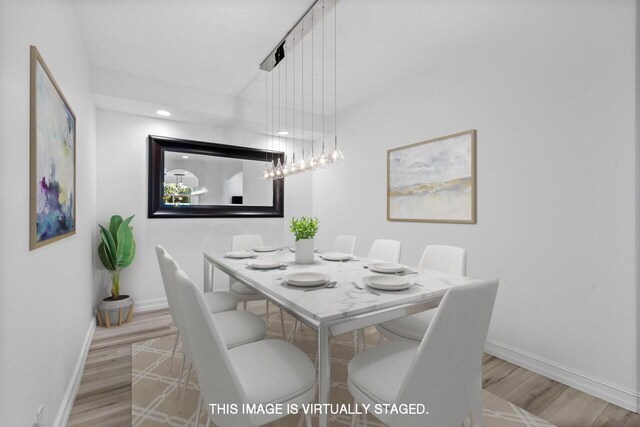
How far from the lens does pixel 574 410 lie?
1.76 meters

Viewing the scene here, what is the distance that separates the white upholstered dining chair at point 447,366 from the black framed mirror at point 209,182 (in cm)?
322

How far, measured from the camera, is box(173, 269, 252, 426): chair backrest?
97 cm

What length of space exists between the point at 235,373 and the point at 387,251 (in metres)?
1.88

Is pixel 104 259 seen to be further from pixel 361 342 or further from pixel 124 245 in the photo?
pixel 361 342

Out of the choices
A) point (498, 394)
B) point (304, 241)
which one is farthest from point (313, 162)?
point (498, 394)

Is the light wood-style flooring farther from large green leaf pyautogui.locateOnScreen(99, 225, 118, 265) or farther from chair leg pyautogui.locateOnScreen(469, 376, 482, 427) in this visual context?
large green leaf pyautogui.locateOnScreen(99, 225, 118, 265)

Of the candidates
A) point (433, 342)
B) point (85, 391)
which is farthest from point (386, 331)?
point (85, 391)

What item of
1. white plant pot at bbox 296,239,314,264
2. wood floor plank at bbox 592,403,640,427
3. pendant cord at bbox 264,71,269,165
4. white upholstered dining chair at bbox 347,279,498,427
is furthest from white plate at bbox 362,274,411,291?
pendant cord at bbox 264,71,269,165

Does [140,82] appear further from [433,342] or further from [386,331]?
[433,342]

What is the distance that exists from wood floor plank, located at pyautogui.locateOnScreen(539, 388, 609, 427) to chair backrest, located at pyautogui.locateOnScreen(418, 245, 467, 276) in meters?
0.88

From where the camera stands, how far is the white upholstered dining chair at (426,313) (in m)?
1.72

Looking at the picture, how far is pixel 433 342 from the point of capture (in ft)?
3.08

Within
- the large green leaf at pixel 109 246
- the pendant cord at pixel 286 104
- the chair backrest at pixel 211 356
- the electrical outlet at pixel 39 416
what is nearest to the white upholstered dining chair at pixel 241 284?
the large green leaf at pixel 109 246

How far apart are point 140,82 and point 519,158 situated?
3541 millimetres
